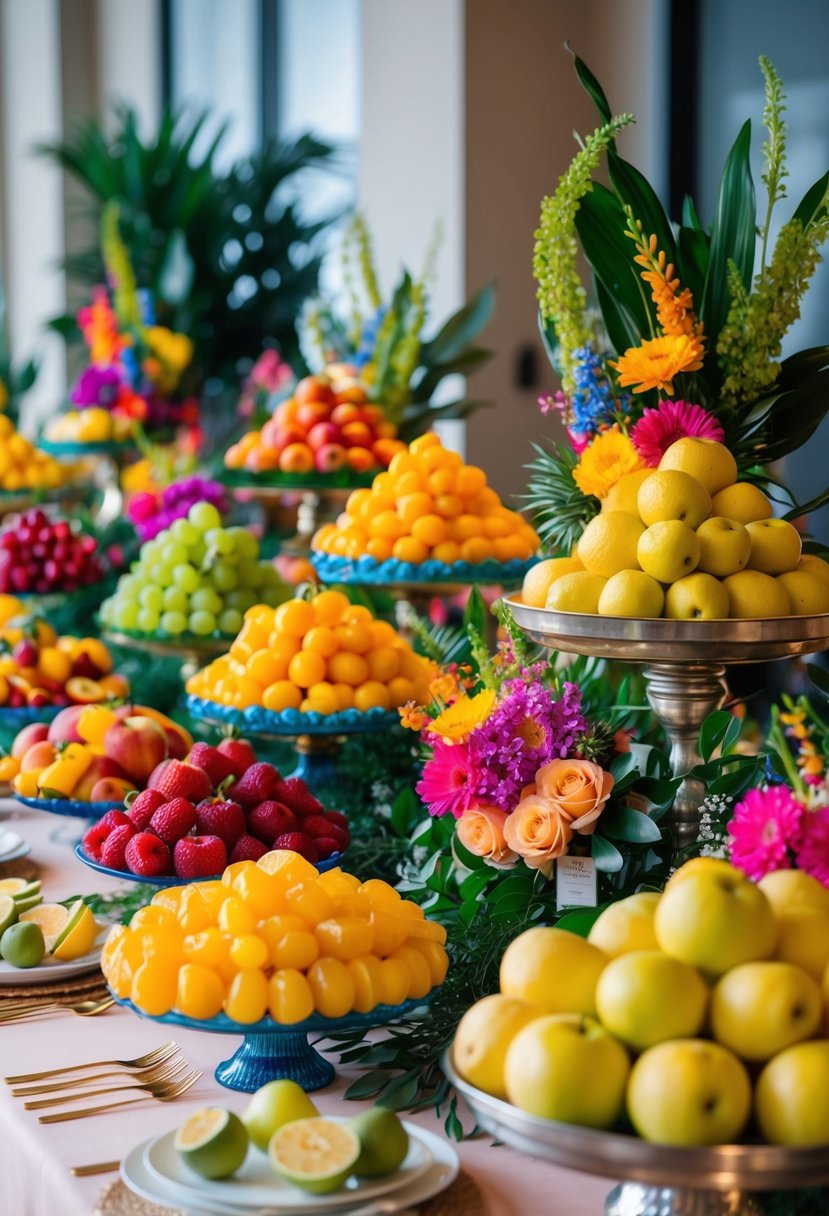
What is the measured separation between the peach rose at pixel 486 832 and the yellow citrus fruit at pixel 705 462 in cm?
36

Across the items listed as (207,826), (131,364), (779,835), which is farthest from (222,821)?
(131,364)

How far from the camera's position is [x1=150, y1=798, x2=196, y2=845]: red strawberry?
145 centimetres

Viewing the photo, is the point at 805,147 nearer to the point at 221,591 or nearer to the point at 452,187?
the point at 452,187

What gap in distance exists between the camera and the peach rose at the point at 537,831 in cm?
128

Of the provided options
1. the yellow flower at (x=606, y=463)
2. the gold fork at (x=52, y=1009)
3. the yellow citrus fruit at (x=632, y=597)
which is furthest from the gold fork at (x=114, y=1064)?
the yellow flower at (x=606, y=463)

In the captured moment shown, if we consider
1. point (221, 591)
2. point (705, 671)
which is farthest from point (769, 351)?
point (221, 591)

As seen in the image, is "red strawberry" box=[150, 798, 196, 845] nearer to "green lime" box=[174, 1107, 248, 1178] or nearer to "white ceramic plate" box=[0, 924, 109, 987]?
"white ceramic plate" box=[0, 924, 109, 987]

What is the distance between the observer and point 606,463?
1459 millimetres

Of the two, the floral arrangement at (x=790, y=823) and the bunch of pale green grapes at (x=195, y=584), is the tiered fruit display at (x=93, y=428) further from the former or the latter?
the floral arrangement at (x=790, y=823)

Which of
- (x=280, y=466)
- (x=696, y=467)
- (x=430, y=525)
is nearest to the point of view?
(x=696, y=467)

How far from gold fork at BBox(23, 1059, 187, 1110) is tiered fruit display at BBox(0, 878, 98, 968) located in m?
0.26

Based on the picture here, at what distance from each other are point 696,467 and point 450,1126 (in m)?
0.62

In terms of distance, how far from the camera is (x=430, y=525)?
6.73 ft

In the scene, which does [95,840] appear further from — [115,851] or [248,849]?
[248,849]
